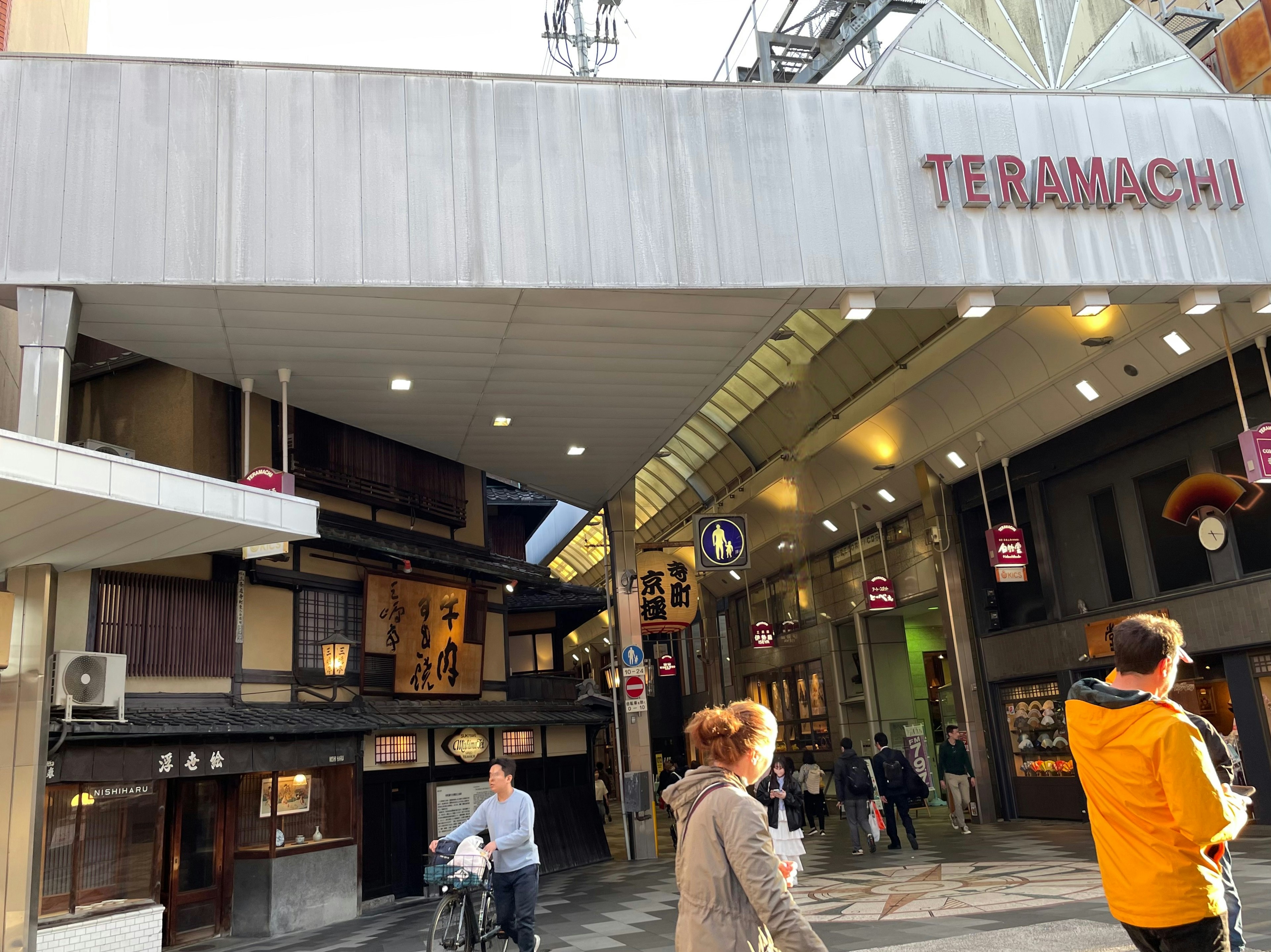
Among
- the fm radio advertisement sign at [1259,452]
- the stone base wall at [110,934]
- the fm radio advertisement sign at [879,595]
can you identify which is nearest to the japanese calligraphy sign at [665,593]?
the fm radio advertisement sign at [879,595]

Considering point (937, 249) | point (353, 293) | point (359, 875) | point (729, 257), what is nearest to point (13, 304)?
point (353, 293)

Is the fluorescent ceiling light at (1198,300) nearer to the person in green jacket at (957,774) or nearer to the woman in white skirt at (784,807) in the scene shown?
the woman in white skirt at (784,807)

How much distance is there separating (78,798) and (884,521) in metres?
16.4

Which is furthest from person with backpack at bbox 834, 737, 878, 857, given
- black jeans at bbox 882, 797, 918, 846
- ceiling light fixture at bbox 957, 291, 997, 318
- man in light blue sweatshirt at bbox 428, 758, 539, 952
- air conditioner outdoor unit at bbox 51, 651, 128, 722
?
air conditioner outdoor unit at bbox 51, 651, 128, 722

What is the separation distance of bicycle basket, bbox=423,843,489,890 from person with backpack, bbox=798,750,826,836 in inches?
498

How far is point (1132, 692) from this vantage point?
120 inches

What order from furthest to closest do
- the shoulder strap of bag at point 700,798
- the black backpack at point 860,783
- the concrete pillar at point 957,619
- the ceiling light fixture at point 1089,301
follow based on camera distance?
the concrete pillar at point 957,619, the black backpack at point 860,783, the ceiling light fixture at point 1089,301, the shoulder strap of bag at point 700,798

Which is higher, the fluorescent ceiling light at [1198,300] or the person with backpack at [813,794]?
the fluorescent ceiling light at [1198,300]

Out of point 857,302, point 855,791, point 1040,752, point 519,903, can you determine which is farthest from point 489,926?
point 1040,752

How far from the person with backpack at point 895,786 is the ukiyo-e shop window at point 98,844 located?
31.3ft

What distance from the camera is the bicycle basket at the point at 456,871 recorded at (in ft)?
24.0

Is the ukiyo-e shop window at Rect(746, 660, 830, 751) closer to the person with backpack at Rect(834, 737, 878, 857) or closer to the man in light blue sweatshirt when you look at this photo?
the person with backpack at Rect(834, 737, 878, 857)

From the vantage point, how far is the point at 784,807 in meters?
11.5

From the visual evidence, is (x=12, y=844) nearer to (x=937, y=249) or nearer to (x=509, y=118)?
(x=509, y=118)
